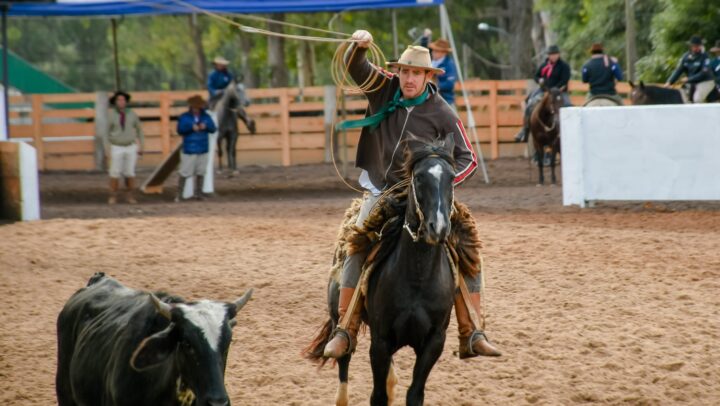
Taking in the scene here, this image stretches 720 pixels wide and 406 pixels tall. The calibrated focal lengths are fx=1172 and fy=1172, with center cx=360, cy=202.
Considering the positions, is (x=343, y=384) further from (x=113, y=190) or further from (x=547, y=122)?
(x=547, y=122)

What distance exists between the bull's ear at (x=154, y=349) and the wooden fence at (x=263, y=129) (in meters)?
23.1

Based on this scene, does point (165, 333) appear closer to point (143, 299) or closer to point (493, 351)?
point (143, 299)

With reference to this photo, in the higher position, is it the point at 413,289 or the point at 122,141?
the point at 122,141

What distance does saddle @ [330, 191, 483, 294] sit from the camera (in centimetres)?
723

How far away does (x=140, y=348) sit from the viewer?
532cm

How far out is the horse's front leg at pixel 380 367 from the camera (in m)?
7.07

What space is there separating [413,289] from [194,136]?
14.3m

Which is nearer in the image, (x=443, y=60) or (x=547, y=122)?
(x=443, y=60)

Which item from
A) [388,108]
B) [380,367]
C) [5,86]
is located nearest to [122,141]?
[5,86]

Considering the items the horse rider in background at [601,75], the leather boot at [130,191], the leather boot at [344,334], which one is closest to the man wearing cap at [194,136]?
the leather boot at [130,191]

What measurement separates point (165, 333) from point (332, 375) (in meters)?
3.60

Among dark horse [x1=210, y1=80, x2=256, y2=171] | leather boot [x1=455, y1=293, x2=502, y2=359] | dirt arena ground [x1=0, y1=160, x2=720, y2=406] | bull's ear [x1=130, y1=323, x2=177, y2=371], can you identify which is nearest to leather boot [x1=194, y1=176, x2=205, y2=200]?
dirt arena ground [x1=0, y1=160, x2=720, y2=406]

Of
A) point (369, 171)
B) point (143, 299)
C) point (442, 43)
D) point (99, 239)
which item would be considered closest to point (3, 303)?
point (99, 239)

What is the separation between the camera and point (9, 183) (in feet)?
54.9
